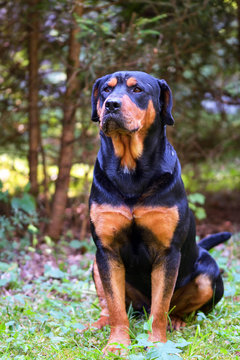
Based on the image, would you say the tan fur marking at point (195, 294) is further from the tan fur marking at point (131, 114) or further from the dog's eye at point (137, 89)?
the dog's eye at point (137, 89)

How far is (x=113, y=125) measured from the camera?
2.92 meters

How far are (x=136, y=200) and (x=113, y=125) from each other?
0.51 meters

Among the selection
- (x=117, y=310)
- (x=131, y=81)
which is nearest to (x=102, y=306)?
(x=117, y=310)

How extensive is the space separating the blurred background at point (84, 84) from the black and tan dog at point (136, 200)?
6.89 ft

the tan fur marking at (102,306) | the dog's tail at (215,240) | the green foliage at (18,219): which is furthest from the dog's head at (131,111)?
the green foliage at (18,219)

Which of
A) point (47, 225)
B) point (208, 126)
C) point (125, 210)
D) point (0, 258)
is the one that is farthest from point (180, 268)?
point (208, 126)

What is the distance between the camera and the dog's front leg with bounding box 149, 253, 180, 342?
9.86ft

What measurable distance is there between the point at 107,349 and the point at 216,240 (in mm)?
1678

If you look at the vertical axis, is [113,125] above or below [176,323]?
above

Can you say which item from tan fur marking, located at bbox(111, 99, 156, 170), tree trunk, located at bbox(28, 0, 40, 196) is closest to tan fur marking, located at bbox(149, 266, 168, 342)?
tan fur marking, located at bbox(111, 99, 156, 170)

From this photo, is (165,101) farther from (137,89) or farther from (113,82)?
(113,82)

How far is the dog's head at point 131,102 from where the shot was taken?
2885mm

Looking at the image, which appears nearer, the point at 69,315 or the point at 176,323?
the point at 176,323

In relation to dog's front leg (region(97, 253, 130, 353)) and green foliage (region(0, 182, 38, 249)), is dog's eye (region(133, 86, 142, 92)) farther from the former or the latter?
green foliage (region(0, 182, 38, 249))
